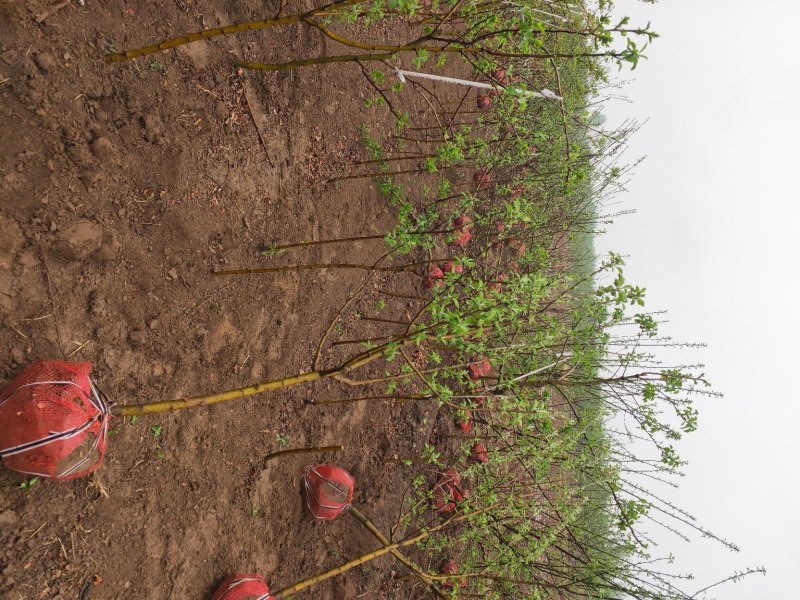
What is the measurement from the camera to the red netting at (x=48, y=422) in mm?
1826

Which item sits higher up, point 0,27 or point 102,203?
point 0,27

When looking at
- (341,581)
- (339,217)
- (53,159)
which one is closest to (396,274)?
(339,217)

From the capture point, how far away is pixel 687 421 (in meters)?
3.31

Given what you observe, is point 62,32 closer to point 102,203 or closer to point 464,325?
point 102,203

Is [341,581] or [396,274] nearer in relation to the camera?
[341,581]

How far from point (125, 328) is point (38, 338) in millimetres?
397

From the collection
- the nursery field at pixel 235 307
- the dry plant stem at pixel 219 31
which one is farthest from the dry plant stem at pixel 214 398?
the dry plant stem at pixel 219 31

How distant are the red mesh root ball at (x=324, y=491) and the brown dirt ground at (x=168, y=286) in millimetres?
95

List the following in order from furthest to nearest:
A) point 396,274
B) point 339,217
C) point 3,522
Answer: point 396,274, point 339,217, point 3,522

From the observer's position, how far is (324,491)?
11.0 feet

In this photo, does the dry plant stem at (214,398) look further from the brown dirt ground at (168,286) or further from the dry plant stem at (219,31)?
the dry plant stem at (219,31)

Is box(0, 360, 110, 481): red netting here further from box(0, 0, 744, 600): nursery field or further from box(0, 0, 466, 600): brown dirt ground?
box(0, 0, 466, 600): brown dirt ground

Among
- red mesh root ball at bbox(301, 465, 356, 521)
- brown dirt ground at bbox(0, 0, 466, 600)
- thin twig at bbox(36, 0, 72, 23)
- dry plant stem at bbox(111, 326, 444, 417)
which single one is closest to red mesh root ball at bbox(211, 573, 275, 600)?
brown dirt ground at bbox(0, 0, 466, 600)

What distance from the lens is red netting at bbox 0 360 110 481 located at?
1.83 meters
